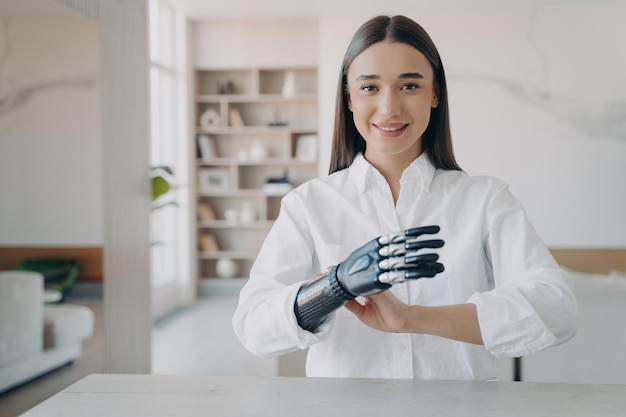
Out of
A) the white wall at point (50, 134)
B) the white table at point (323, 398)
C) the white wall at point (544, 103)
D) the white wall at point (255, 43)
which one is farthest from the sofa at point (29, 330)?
the white wall at point (255, 43)

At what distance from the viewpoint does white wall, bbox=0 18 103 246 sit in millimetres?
2195

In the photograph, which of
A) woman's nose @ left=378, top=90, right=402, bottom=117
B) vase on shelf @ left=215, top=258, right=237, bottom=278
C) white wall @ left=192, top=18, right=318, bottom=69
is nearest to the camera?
woman's nose @ left=378, top=90, right=402, bottom=117

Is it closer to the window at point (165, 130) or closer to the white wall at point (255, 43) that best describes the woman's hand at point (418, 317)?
the window at point (165, 130)

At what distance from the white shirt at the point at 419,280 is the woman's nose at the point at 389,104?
5.2 inches

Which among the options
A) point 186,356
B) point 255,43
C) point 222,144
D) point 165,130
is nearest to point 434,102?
point 186,356

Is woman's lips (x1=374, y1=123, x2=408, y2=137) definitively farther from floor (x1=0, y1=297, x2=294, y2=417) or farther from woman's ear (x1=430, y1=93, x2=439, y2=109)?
floor (x1=0, y1=297, x2=294, y2=417)

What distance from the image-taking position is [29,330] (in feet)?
7.54

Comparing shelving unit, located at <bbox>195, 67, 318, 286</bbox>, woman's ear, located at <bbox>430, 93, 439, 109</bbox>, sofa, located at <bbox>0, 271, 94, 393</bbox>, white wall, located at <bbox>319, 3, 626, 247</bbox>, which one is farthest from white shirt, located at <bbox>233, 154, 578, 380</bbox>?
shelving unit, located at <bbox>195, 67, 318, 286</bbox>

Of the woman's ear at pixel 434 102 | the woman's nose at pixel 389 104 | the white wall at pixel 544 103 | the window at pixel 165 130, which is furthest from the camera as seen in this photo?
the window at pixel 165 130

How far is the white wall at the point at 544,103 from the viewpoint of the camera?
5.75m

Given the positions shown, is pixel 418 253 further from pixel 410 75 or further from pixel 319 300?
pixel 410 75

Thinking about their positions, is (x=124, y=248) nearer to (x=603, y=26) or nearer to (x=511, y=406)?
(x=511, y=406)

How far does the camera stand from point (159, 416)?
95 cm

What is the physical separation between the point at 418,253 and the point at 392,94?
0.29 meters
